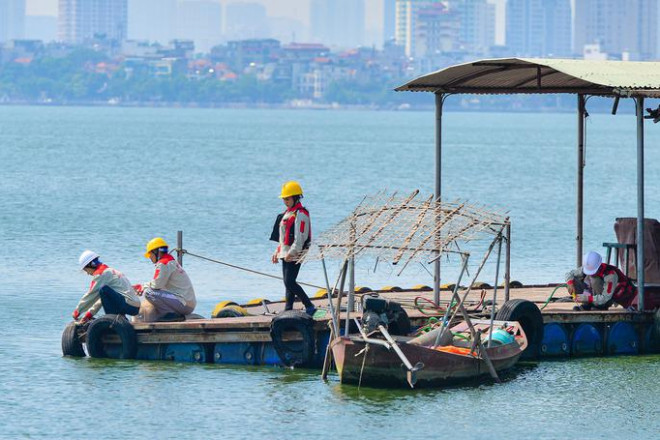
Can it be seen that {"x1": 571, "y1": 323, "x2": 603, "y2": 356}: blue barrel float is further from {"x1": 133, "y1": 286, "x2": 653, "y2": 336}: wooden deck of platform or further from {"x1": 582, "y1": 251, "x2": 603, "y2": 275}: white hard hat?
{"x1": 582, "y1": 251, "x2": 603, "y2": 275}: white hard hat

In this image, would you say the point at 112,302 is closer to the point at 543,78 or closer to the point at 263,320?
the point at 263,320

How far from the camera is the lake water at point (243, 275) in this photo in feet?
62.4

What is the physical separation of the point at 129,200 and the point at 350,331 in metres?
41.1

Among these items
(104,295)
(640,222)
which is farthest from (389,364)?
(640,222)

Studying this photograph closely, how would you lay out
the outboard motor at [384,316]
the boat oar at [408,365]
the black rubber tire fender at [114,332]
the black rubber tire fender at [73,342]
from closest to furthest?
the boat oar at [408,365]
the outboard motor at [384,316]
the black rubber tire fender at [114,332]
the black rubber tire fender at [73,342]

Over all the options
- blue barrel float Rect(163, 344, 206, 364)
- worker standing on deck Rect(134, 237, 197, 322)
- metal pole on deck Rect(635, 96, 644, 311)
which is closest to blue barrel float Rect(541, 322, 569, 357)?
metal pole on deck Rect(635, 96, 644, 311)

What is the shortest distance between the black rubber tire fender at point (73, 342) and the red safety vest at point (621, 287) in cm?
715

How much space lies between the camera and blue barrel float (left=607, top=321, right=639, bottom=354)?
2298 cm

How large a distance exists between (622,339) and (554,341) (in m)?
1.02

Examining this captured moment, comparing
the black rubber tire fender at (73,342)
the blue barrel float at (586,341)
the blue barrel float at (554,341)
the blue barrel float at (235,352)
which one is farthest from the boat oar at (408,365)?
the black rubber tire fender at (73,342)

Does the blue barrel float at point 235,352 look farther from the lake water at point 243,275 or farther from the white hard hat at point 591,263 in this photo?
the white hard hat at point 591,263

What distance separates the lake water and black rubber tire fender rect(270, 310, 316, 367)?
0.21 m

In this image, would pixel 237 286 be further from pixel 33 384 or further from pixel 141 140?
pixel 141 140

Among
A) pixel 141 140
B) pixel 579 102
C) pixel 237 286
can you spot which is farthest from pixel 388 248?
pixel 141 140
